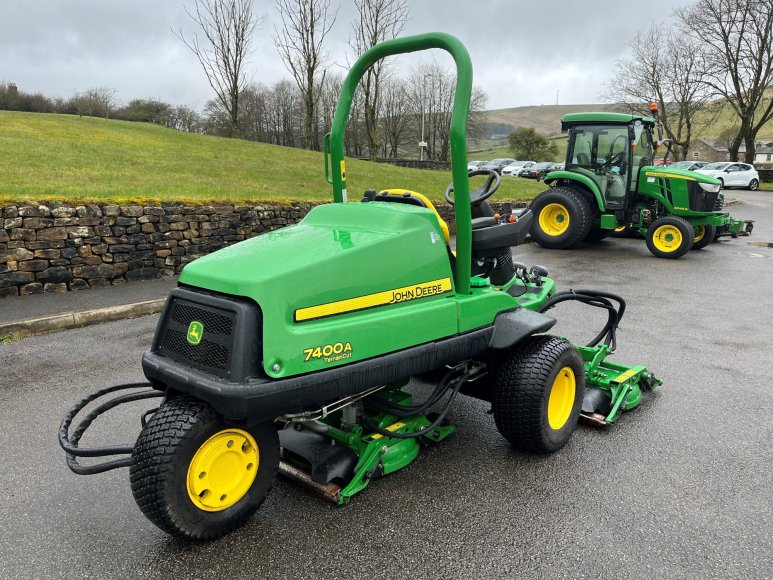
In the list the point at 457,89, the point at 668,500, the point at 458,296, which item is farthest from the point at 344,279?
the point at 668,500

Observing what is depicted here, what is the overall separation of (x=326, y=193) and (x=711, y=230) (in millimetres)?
7504

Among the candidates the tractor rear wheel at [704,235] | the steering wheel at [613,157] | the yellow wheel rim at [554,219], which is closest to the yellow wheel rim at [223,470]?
the yellow wheel rim at [554,219]

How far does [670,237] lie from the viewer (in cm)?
963

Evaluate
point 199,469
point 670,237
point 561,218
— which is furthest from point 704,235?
point 199,469

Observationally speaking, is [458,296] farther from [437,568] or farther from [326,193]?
[326,193]

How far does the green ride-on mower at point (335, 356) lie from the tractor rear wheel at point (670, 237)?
7.20 meters

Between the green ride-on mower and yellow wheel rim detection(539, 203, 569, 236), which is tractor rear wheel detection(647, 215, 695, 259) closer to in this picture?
yellow wheel rim detection(539, 203, 569, 236)

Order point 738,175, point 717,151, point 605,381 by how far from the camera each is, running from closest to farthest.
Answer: point 605,381, point 738,175, point 717,151

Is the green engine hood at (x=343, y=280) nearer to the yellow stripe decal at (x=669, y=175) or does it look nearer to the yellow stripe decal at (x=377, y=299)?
the yellow stripe decal at (x=377, y=299)

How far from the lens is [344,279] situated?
2.31 m

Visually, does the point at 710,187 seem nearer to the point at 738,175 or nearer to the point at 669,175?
the point at 669,175

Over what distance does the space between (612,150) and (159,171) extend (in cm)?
889

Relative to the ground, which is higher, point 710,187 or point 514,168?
point 514,168

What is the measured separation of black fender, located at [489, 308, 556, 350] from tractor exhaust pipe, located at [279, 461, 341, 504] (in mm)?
1068
